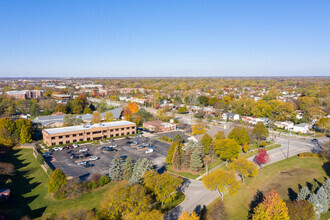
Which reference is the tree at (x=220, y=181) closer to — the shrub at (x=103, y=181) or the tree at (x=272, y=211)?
the tree at (x=272, y=211)

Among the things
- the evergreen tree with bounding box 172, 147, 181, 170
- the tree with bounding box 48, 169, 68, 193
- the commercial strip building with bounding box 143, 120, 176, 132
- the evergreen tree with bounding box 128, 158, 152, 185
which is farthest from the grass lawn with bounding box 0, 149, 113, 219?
the commercial strip building with bounding box 143, 120, 176, 132

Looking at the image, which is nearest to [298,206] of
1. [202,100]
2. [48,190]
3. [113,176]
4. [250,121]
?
[113,176]

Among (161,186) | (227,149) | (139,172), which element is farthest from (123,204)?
(227,149)

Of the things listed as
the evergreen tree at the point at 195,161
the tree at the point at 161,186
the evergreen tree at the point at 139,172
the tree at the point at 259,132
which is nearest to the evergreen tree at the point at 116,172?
the evergreen tree at the point at 139,172

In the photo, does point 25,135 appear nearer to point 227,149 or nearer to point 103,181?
point 103,181

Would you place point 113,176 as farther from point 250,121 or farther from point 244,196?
point 250,121
